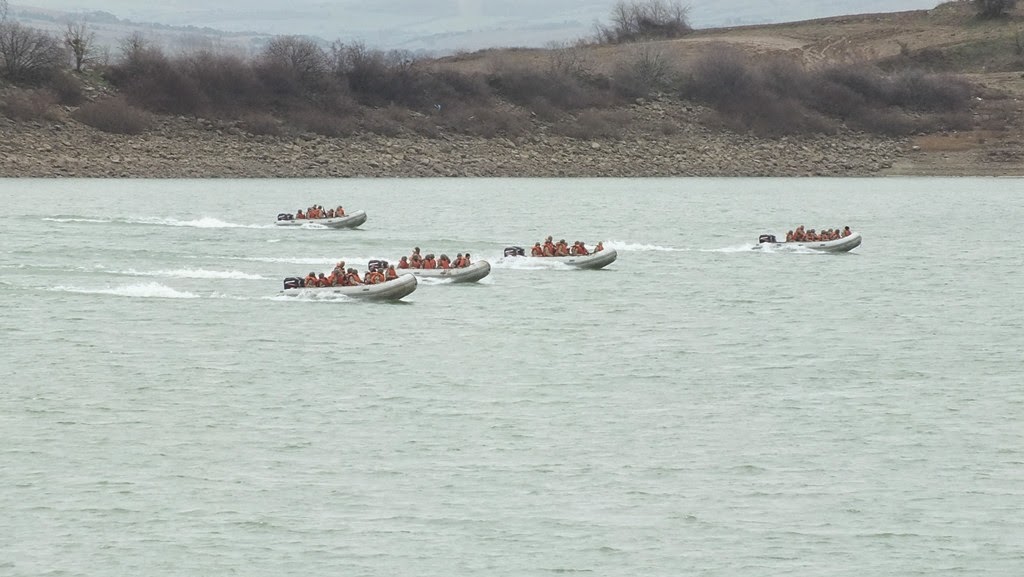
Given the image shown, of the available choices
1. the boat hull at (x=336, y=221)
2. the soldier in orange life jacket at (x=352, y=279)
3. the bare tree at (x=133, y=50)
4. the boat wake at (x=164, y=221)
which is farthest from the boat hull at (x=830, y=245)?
the bare tree at (x=133, y=50)

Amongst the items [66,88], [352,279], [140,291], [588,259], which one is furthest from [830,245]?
[66,88]

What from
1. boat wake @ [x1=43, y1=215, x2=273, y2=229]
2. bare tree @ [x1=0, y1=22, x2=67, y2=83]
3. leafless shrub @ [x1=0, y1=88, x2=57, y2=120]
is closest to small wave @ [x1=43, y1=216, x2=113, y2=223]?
boat wake @ [x1=43, y1=215, x2=273, y2=229]

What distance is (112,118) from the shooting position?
133250 millimetres

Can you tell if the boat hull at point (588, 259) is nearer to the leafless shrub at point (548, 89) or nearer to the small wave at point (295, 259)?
the small wave at point (295, 259)

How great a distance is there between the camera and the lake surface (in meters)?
28.0

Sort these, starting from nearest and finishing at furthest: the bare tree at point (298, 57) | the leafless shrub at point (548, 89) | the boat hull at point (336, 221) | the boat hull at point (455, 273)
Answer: the boat hull at point (455, 273) < the boat hull at point (336, 221) < the bare tree at point (298, 57) < the leafless shrub at point (548, 89)

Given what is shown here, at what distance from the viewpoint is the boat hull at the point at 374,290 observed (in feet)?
182

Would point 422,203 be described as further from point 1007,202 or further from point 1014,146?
point 1014,146

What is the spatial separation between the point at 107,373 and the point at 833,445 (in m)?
18.8

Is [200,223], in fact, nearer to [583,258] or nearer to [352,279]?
[583,258]

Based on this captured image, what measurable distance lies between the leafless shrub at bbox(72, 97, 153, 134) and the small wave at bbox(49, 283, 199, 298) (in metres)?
76.3

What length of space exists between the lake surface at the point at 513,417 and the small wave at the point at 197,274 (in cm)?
28

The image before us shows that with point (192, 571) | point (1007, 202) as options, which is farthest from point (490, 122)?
point (192, 571)

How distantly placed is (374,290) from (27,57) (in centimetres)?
9587
